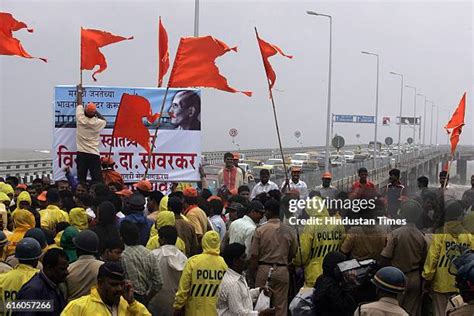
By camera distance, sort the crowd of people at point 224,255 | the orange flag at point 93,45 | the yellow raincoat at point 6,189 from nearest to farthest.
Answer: the crowd of people at point 224,255 → the yellow raincoat at point 6,189 → the orange flag at point 93,45

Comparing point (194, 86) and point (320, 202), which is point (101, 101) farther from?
point (320, 202)

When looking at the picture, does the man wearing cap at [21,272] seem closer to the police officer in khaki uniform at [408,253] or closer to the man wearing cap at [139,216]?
the man wearing cap at [139,216]

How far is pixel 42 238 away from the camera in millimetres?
6207

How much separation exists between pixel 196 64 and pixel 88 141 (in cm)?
213

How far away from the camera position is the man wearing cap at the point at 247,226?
7.95m

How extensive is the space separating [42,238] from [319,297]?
8.05 feet

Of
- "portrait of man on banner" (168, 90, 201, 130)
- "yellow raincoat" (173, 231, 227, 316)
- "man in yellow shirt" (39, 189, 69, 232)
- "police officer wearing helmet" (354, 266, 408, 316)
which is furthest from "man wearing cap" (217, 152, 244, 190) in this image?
"police officer wearing helmet" (354, 266, 408, 316)

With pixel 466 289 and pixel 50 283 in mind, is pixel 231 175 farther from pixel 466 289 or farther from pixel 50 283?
pixel 466 289

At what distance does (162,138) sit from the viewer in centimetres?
1202

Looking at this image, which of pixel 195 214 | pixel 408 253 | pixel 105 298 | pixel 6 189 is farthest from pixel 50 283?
pixel 6 189

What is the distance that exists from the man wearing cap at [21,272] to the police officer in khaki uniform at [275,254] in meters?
2.74

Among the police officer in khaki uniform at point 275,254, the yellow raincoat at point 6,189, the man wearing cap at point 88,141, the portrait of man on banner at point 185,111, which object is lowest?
the police officer in khaki uniform at point 275,254

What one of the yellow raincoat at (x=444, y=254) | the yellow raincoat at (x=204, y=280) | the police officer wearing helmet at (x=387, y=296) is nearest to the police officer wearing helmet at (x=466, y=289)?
the police officer wearing helmet at (x=387, y=296)

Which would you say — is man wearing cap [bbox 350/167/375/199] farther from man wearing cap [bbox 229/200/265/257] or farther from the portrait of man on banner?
the portrait of man on banner
